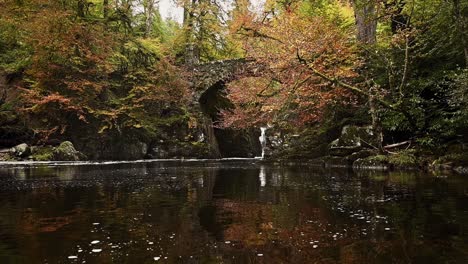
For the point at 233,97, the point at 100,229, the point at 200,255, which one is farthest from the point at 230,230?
the point at 233,97

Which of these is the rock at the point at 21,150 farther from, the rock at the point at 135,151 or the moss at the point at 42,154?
the rock at the point at 135,151

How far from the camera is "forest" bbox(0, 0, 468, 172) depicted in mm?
16375

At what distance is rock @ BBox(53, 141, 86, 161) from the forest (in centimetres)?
8

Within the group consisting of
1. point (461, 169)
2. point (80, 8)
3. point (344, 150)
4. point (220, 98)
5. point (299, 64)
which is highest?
point (80, 8)

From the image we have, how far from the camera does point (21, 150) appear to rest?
22.2m

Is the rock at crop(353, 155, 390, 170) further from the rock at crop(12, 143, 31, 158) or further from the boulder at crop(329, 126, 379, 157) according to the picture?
the rock at crop(12, 143, 31, 158)

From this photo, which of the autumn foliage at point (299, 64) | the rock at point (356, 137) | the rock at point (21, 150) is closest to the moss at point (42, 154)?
the rock at point (21, 150)

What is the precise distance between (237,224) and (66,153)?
19392mm

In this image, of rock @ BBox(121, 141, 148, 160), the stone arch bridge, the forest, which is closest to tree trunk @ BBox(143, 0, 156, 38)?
the forest

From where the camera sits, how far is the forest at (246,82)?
16375mm

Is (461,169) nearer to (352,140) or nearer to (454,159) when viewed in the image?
(454,159)

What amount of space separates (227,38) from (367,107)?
50.2ft

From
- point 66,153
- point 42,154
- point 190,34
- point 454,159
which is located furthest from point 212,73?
point 454,159

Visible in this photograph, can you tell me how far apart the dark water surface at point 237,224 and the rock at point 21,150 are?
12.9 m
